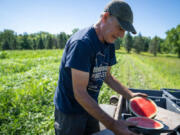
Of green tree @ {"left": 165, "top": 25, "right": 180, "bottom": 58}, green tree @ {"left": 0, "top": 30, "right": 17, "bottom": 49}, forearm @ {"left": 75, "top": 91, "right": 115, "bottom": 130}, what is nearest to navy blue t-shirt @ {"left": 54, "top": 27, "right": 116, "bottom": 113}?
forearm @ {"left": 75, "top": 91, "right": 115, "bottom": 130}

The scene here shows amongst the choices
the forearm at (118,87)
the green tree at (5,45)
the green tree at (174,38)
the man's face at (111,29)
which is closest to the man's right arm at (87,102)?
the man's face at (111,29)

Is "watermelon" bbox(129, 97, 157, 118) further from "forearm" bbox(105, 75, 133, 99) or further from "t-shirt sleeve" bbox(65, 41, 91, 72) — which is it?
"t-shirt sleeve" bbox(65, 41, 91, 72)

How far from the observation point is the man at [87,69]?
157 centimetres

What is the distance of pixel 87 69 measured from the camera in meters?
1.58

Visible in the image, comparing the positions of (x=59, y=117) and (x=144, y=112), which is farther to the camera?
(x=144, y=112)

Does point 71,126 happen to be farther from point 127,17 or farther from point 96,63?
point 127,17

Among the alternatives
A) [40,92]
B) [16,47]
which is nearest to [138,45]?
[16,47]

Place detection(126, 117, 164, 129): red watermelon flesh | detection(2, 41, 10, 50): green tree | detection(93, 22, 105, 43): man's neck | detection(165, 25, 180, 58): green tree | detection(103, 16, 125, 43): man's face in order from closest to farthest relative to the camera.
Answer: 1. detection(103, 16, 125, 43): man's face
2. detection(93, 22, 105, 43): man's neck
3. detection(126, 117, 164, 129): red watermelon flesh
4. detection(2, 41, 10, 50): green tree
5. detection(165, 25, 180, 58): green tree

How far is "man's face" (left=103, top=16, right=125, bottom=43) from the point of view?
1630mm

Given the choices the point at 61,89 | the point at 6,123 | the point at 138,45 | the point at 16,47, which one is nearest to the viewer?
the point at 61,89

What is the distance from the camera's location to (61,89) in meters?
1.93

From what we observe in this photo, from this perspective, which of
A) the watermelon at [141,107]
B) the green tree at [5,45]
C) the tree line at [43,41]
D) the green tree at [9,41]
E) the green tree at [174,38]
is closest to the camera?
the watermelon at [141,107]

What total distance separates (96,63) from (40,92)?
3.95m

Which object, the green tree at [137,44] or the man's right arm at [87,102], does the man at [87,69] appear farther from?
the green tree at [137,44]
